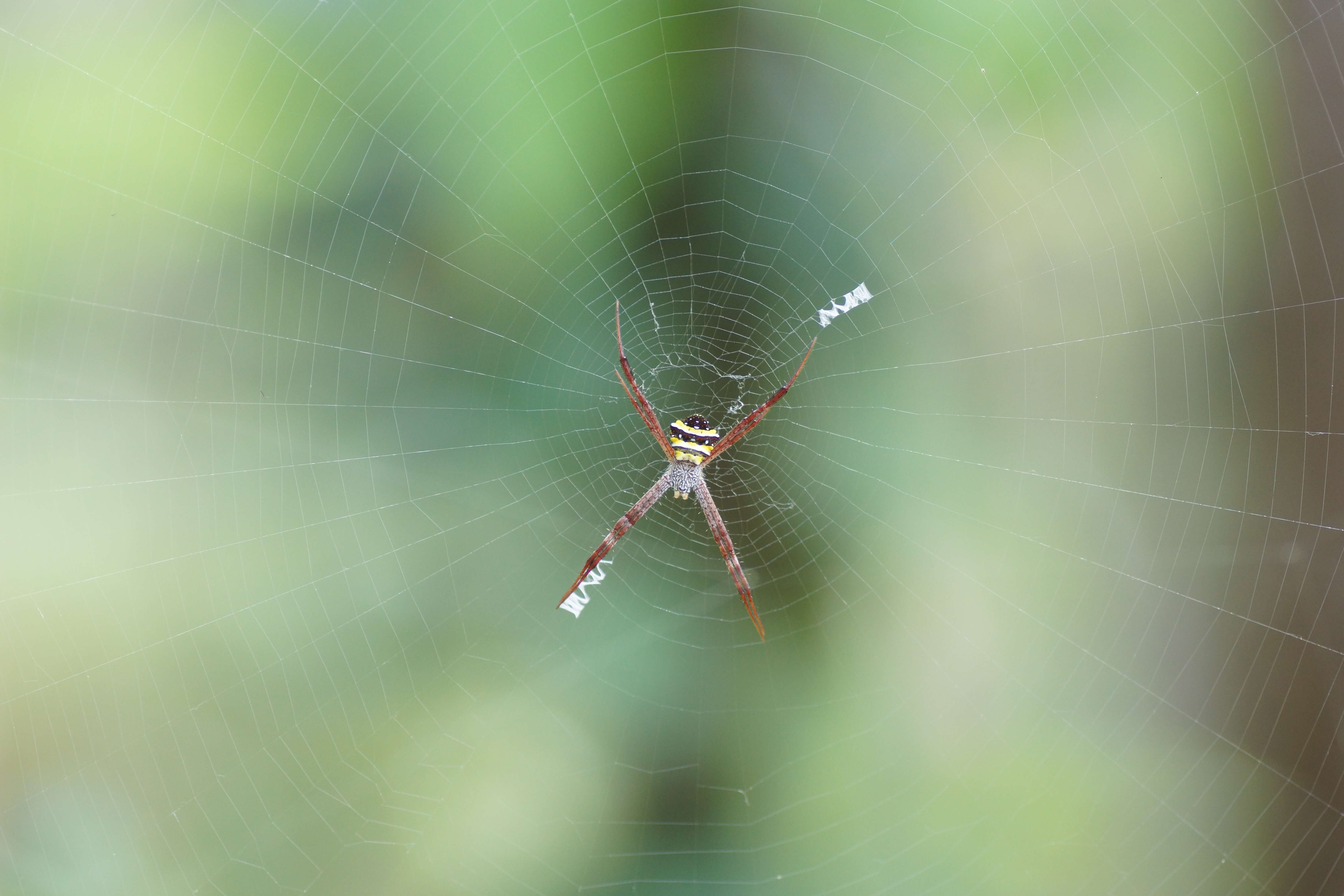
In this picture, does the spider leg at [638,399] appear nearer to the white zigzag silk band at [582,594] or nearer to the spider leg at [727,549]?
the spider leg at [727,549]

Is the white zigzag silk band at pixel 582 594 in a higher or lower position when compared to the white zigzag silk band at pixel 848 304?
lower

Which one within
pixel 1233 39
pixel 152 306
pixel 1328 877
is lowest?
pixel 1328 877

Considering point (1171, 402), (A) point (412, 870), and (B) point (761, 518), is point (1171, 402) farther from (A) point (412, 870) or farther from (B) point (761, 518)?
(A) point (412, 870)

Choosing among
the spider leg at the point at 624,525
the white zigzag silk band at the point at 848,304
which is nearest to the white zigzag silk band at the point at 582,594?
the spider leg at the point at 624,525

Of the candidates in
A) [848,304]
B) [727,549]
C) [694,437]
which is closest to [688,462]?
[694,437]

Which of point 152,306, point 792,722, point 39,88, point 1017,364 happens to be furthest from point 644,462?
point 39,88
